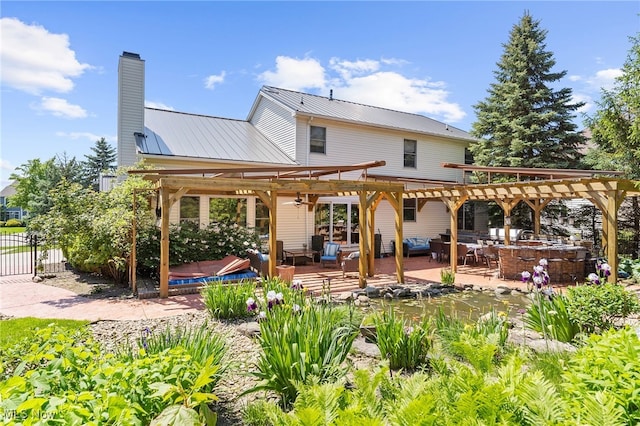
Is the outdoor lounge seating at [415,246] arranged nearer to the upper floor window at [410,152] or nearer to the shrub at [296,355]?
the upper floor window at [410,152]

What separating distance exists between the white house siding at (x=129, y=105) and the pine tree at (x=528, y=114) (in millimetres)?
16316

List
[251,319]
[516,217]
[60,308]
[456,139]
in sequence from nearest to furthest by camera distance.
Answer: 1. [251,319]
2. [60,308]
3. [516,217]
4. [456,139]

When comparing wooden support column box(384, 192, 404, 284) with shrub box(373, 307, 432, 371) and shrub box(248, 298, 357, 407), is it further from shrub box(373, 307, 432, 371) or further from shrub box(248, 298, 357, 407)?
shrub box(248, 298, 357, 407)

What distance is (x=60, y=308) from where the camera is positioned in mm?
7664

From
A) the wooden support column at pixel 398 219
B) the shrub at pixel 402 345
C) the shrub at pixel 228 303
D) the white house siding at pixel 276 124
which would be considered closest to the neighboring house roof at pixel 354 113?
the white house siding at pixel 276 124

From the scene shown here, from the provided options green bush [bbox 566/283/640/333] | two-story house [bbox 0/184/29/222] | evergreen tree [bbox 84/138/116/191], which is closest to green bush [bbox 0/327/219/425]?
green bush [bbox 566/283/640/333]

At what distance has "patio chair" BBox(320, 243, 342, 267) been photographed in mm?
13337

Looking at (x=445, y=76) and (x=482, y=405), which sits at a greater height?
(x=445, y=76)

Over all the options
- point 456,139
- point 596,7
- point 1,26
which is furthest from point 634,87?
point 1,26

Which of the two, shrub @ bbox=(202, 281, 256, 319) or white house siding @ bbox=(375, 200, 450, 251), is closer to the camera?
shrub @ bbox=(202, 281, 256, 319)

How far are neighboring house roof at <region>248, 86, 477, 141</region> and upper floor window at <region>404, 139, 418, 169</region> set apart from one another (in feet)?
2.38

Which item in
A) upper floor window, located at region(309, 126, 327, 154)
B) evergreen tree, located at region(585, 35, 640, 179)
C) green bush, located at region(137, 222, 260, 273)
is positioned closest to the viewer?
green bush, located at region(137, 222, 260, 273)

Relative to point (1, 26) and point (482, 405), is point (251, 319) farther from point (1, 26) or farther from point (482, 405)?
point (1, 26)

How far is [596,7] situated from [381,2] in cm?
591
